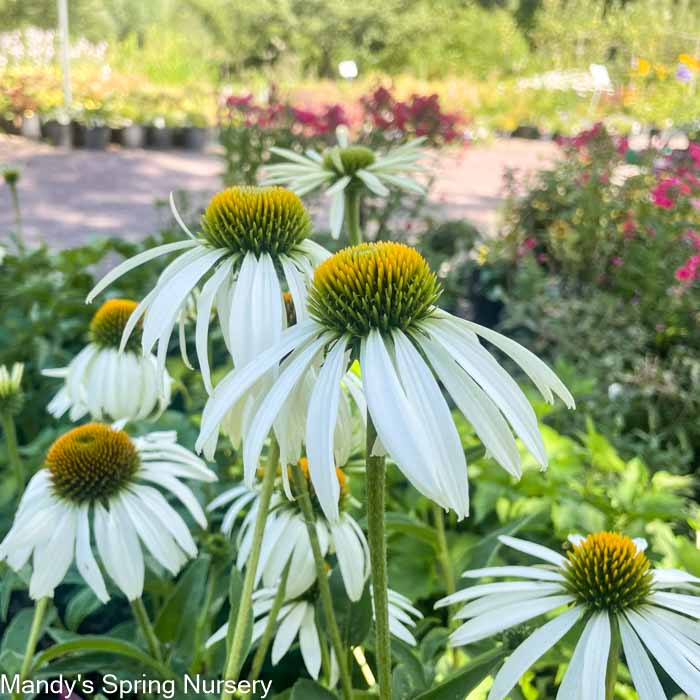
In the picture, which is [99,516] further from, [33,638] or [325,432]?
[325,432]

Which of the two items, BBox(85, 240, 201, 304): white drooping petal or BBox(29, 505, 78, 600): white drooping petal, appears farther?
BBox(29, 505, 78, 600): white drooping petal

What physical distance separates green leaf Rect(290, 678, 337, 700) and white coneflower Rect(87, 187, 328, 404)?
20 cm

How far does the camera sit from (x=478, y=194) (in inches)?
195

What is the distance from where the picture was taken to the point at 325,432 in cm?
39

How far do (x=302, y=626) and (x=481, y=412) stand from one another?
36 centimetres

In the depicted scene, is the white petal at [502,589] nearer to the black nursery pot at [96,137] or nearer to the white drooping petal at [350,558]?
the white drooping petal at [350,558]

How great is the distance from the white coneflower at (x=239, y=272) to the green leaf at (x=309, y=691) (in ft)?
0.67

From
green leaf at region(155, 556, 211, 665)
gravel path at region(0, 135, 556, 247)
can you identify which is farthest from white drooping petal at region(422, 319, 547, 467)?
gravel path at region(0, 135, 556, 247)

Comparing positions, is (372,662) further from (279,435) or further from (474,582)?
(279,435)

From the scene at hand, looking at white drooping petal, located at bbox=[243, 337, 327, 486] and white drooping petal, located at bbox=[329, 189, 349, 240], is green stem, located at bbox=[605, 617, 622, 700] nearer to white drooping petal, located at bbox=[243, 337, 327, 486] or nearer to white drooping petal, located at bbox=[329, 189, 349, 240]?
white drooping petal, located at bbox=[243, 337, 327, 486]

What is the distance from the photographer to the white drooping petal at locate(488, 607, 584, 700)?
1.49 feet

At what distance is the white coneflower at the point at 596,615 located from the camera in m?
0.44

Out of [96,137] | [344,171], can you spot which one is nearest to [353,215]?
[344,171]

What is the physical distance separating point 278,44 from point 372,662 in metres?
10.5
